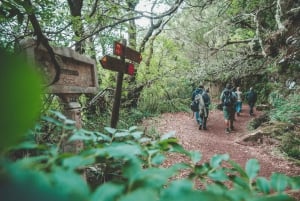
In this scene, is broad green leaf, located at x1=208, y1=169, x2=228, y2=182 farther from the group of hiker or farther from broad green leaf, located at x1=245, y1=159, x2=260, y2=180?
the group of hiker

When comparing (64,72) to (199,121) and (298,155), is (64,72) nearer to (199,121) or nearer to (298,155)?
(298,155)

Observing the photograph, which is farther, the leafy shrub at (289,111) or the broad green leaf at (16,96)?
the leafy shrub at (289,111)

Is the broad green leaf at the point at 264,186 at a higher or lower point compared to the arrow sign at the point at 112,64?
lower

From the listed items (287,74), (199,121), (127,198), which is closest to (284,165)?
(199,121)

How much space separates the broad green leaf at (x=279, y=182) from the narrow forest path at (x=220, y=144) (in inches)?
224

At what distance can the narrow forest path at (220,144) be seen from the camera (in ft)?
21.4

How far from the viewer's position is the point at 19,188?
30 cm

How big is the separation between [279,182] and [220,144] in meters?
8.08

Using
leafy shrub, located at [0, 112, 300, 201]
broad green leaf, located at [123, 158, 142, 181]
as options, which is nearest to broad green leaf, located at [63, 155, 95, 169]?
leafy shrub, located at [0, 112, 300, 201]

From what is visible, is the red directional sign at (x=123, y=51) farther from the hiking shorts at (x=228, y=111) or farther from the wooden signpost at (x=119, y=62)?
the hiking shorts at (x=228, y=111)

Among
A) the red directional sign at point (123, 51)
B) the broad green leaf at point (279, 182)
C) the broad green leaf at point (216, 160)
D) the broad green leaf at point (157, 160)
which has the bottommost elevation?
the broad green leaf at point (279, 182)

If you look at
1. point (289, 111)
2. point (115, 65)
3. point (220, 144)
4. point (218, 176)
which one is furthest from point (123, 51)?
point (289, 111)

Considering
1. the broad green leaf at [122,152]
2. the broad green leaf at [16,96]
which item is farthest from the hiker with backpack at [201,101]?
the broad green leaf at [16,96]

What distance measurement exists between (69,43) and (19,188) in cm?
573
